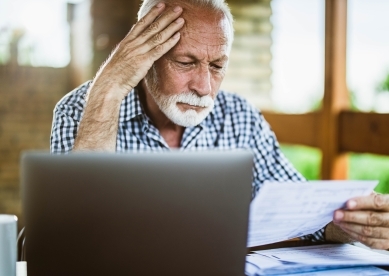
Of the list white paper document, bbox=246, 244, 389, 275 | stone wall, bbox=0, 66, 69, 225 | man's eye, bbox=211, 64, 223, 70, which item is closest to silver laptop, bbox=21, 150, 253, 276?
white paper document, bbox=246, 244, 389, 275

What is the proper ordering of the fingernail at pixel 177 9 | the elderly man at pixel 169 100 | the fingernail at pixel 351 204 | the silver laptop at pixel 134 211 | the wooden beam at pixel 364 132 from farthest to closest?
the wooden beam at pixel 364 132, the fingernail at pixel 177 9, the elderly man at pixel 169 100, the fingernail at pixel 351 204, the silver laptop at pixel 134 211

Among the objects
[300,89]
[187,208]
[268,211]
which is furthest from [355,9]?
[187,208]

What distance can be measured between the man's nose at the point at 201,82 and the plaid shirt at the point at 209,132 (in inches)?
8.4

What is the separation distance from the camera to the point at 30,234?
0.86 metres

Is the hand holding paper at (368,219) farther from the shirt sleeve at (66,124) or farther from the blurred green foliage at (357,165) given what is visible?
the blurred green foliage at (357,165)

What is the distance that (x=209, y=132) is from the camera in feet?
6.39

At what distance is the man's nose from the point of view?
5.58ft

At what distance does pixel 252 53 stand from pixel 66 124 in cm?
246

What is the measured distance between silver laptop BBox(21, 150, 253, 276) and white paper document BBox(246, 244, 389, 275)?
26 centimetres

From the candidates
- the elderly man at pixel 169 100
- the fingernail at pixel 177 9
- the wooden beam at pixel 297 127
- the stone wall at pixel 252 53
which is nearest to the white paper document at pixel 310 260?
the elderly man at pixel 169 100

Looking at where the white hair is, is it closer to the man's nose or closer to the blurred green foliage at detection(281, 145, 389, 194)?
the man's nose

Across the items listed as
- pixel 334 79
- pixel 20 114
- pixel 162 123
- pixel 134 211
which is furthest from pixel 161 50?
pixel 20 114

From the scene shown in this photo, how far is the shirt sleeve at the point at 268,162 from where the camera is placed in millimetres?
1890

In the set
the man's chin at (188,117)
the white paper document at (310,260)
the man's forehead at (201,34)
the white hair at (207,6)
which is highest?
the white hair at (207,6)
